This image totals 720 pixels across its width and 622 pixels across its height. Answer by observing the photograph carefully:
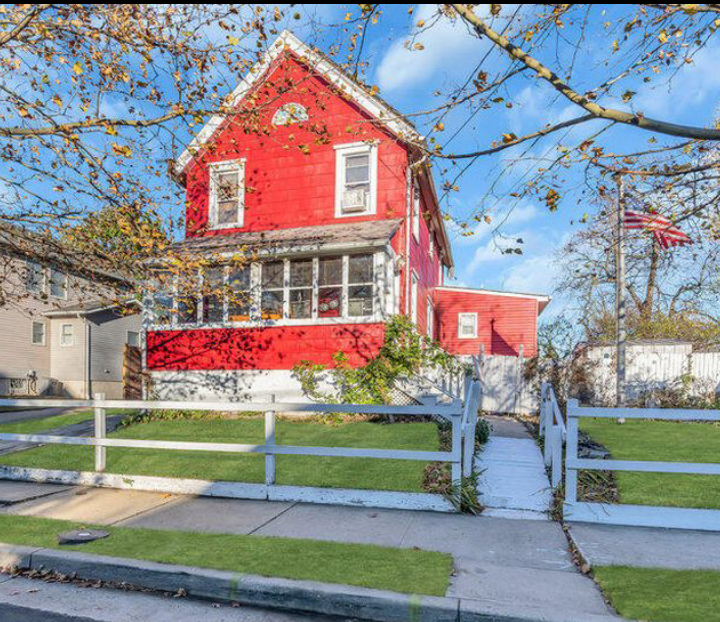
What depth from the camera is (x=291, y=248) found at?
12.5 m

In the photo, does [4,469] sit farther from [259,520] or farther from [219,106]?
[219,106]

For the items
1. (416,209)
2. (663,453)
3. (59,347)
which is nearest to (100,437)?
(663,453)

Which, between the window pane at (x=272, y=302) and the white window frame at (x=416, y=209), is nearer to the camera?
the window pane at (x=272, y=302)

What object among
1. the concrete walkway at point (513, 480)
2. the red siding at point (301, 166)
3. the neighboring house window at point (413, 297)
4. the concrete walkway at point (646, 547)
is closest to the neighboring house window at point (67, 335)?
the red siding at point (301, 166)

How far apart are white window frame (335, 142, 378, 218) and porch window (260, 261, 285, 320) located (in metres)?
2.34

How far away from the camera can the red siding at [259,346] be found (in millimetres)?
12297

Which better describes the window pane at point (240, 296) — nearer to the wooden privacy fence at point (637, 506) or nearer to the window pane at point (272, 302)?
the window pane at point (272, 302)

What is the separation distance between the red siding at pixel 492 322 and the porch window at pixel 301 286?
32.3 ft

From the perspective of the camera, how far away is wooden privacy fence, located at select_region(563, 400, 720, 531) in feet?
17.6

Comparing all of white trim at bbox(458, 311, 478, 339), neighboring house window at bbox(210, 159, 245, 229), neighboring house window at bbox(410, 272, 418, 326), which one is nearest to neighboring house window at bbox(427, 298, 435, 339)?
white trim at bbox(458, 311, 478, 339)

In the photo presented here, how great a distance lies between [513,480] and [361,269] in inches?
285

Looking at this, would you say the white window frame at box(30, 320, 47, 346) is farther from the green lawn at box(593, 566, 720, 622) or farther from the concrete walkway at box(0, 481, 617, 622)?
the green lawn at box(593, 566, 720, 622)

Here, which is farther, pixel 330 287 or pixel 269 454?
pixel 330 287

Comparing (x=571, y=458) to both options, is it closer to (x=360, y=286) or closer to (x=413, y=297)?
(x=360, y=286)
